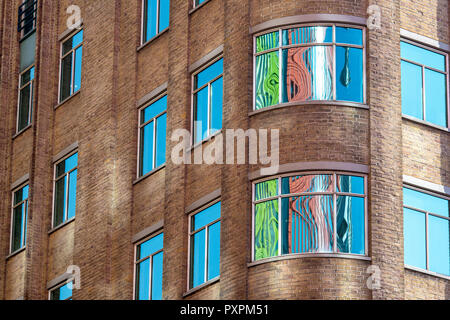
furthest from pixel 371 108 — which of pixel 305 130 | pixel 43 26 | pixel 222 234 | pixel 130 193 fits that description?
pixel 43 26

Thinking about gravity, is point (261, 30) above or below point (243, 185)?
above

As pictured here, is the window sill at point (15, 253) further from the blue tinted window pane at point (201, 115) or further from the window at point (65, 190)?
the blue tinted window pane at point (201, 115)

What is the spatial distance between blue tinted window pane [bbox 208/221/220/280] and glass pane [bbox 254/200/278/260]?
1.62m

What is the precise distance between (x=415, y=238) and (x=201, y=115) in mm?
6574

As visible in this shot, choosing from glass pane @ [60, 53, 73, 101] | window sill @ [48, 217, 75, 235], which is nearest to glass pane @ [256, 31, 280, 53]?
window sill @ [48, 217, 75, 235]

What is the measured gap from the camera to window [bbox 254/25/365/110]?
3619 cm

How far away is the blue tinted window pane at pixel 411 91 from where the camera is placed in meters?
37.3

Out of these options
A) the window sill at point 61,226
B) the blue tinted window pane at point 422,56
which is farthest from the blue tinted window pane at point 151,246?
the blue tinted window pane at point 422,56

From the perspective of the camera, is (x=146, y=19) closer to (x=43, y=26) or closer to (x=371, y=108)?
(x=43, y=26)

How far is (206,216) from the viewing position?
123ft

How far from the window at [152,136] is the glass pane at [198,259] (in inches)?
115
